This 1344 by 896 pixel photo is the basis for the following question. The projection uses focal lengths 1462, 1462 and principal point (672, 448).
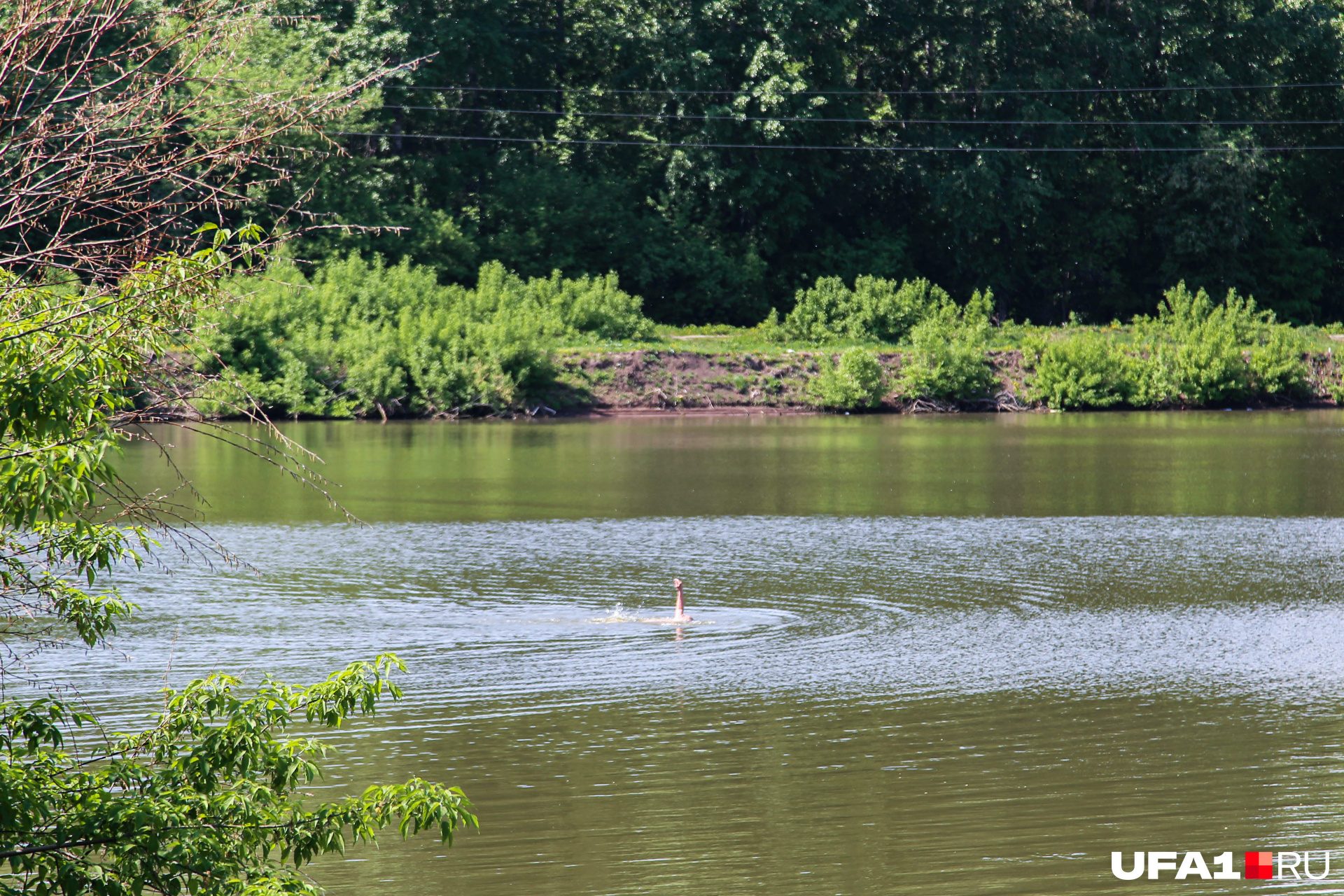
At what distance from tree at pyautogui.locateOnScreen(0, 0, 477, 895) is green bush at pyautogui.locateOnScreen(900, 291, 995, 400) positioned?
44540 millimetres

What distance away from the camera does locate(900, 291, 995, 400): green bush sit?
163 feet

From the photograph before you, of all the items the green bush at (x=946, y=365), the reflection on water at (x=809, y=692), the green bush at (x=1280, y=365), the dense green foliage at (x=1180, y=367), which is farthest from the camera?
the green bush at (x=1280, y=365)

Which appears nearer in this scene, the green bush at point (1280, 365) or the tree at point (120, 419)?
the tree at point (120, 419)

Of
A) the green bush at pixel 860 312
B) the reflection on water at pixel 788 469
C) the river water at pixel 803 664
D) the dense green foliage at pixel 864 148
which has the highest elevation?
the dense green foliage at pixel 864 148

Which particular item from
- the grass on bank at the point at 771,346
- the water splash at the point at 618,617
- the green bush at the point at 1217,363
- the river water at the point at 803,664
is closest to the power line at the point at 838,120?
the grass on bank at the point at 771,346

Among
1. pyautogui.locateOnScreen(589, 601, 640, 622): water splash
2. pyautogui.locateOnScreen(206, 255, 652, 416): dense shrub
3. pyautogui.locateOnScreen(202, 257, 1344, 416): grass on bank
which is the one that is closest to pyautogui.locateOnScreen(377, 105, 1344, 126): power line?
pyautogui.locateOnScreen(202, 257, 1344, 416): grass on bank

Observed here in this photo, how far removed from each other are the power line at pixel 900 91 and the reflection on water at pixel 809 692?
37.5 metres

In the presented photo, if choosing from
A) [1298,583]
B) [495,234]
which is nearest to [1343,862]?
[1298,583]

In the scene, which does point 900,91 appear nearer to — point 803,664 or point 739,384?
point 739,384

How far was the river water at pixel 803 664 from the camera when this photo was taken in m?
9.45

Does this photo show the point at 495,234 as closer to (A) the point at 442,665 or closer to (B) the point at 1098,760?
(A) the point at 442,665

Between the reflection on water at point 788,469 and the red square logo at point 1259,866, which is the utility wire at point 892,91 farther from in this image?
the red square logo at point 1259,866

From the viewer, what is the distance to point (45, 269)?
19.9ft

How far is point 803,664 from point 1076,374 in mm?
38210
